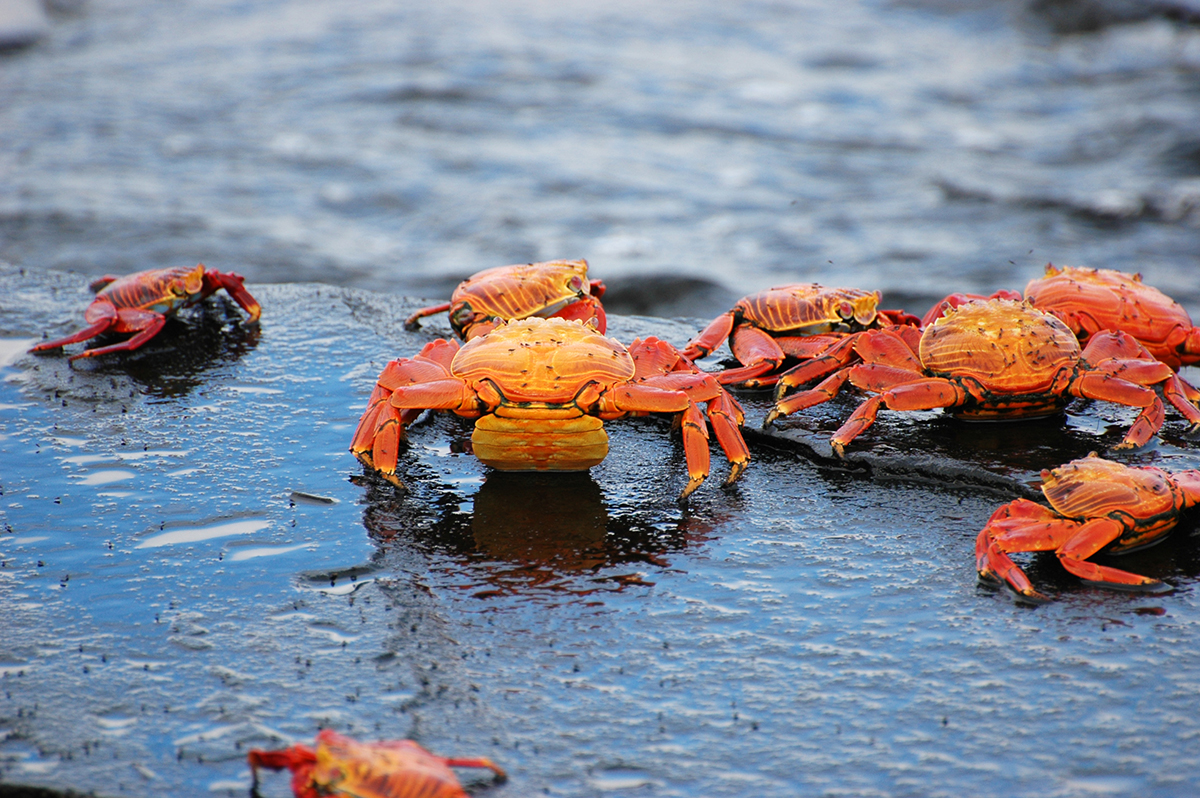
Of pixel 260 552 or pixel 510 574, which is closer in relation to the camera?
pixel 510 574

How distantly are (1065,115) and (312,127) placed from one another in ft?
40.6

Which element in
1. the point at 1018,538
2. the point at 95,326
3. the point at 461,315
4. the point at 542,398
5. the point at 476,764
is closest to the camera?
Answer: the point at 476,764

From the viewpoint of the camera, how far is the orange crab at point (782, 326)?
704 centimetres

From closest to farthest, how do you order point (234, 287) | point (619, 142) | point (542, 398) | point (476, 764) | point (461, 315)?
point (476, 764)
point (542, 398)
point (461, 315)
point (234, 287)
point (619, 142)

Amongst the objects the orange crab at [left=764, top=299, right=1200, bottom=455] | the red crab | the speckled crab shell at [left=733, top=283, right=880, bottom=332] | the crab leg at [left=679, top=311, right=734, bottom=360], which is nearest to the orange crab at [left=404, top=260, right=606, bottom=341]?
the crab leg at [left=679, top=311, right=734, bottom=360]

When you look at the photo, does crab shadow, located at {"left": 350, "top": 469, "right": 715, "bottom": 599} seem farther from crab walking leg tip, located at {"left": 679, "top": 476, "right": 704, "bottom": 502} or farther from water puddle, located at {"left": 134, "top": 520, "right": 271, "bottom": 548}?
water puddle, located at {"left": 134, "top": 520, "right": 271, "bottom": 548}

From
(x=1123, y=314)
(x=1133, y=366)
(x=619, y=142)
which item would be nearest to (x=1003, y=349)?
(x=1133, y=366)

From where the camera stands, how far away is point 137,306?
7.80 m

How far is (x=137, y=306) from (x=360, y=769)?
5.26 m

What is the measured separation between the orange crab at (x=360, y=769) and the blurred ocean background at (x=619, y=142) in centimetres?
841

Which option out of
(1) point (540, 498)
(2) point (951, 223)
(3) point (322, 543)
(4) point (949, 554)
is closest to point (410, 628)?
(3) point (322, 543)

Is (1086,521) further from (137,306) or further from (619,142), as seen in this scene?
(619,142)

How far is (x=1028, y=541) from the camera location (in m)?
4.98

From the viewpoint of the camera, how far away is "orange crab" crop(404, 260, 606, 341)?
7.11 meters
